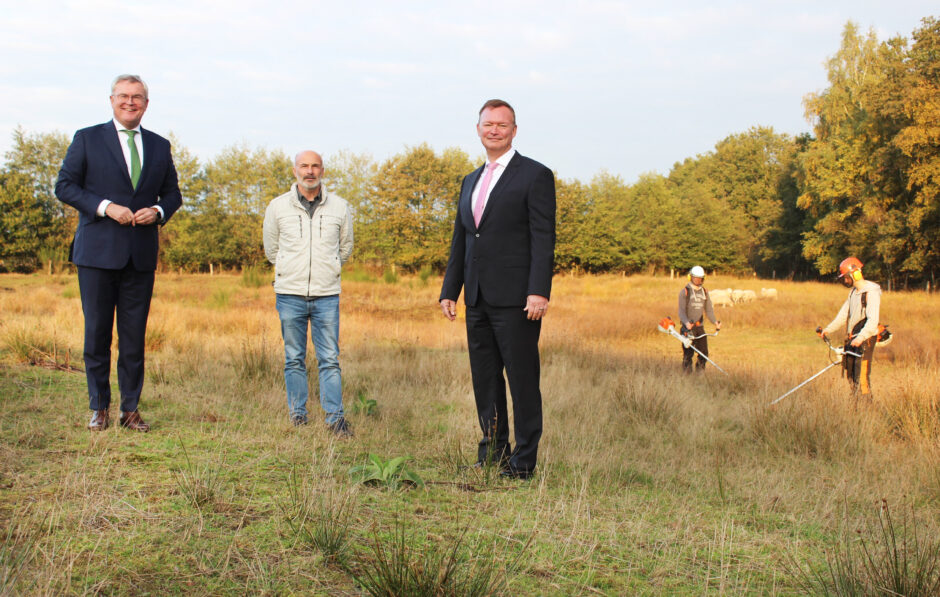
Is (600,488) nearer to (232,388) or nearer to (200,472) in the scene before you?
(200,472)

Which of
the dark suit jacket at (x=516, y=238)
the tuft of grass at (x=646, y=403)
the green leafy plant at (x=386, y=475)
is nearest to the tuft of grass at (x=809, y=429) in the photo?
the tuft of grass at (x=646, y=403)

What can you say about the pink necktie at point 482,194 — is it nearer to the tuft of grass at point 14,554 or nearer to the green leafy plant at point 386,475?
the green leafy plant at point 386,475

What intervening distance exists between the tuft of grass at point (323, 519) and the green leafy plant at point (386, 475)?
36 cm

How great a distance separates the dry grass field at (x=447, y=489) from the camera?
243cm

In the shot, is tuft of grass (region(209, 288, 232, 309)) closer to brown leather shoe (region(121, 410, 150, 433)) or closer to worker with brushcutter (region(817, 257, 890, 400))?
brown leather shoe (region(121, 410, 150, 433))

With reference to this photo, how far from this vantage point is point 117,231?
4.06 meters

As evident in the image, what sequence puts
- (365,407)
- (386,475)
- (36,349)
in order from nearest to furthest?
(386,475) → (365,407) → (36,349)

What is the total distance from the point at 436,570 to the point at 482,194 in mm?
2338

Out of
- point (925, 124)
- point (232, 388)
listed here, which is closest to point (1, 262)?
point (232, 388)

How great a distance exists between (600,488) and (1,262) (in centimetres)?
4121

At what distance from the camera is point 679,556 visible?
2.82 m

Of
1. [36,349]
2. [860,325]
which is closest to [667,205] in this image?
[860,325]

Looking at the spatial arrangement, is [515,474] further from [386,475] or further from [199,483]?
[199,483]

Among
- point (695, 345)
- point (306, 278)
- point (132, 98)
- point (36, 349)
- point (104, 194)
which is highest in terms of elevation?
point (132, 98)
